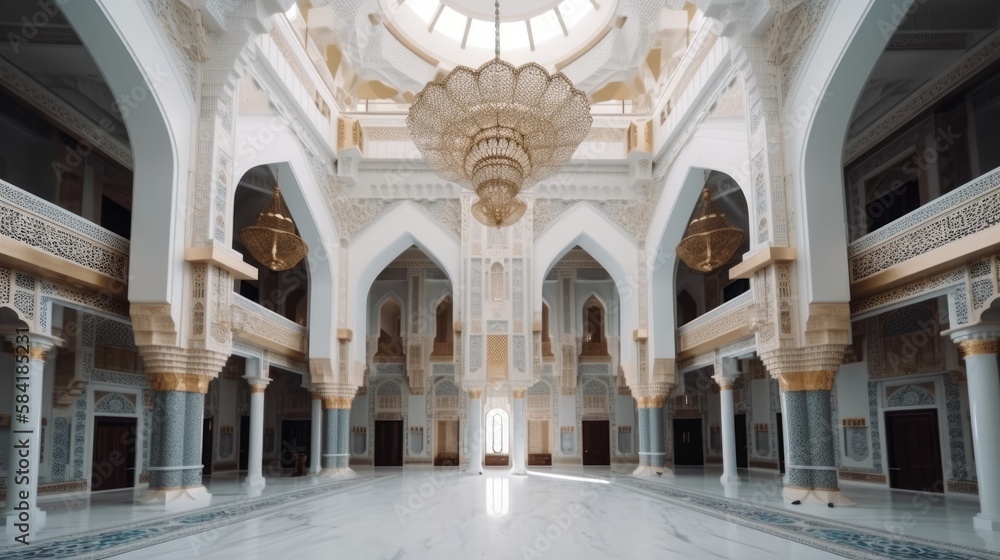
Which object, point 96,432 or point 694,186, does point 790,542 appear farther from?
point 96,432

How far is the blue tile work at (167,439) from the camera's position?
602cm

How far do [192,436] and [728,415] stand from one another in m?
6.24

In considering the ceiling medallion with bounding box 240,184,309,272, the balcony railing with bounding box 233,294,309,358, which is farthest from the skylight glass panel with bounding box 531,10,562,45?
the balcony railing with bounding box 233,294,309,358

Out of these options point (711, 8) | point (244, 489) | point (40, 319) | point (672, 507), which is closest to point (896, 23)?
point (711, 8)

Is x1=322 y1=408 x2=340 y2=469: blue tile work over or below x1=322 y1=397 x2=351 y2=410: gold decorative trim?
below

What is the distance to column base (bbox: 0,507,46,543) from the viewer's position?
448 cm

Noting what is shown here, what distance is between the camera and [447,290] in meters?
14.6

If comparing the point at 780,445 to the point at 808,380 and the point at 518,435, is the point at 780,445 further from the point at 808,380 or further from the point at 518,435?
the point at 808,380

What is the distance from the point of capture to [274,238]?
26.9 ft

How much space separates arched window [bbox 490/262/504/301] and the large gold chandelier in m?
3.58

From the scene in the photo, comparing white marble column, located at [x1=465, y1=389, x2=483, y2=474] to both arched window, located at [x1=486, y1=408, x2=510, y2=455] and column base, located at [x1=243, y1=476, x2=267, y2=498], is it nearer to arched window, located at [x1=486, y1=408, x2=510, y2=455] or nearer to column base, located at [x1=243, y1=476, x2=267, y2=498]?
column base, located at [x1=243, y1=476, x2=267, y2=498]

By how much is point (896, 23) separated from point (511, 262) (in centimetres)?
640

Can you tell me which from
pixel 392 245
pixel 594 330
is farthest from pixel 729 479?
pixel 594 330

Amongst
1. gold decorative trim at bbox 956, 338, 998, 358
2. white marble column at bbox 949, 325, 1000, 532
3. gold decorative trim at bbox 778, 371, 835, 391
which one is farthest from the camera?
gold decorative trim at bbox 778, 371, 835, 391
